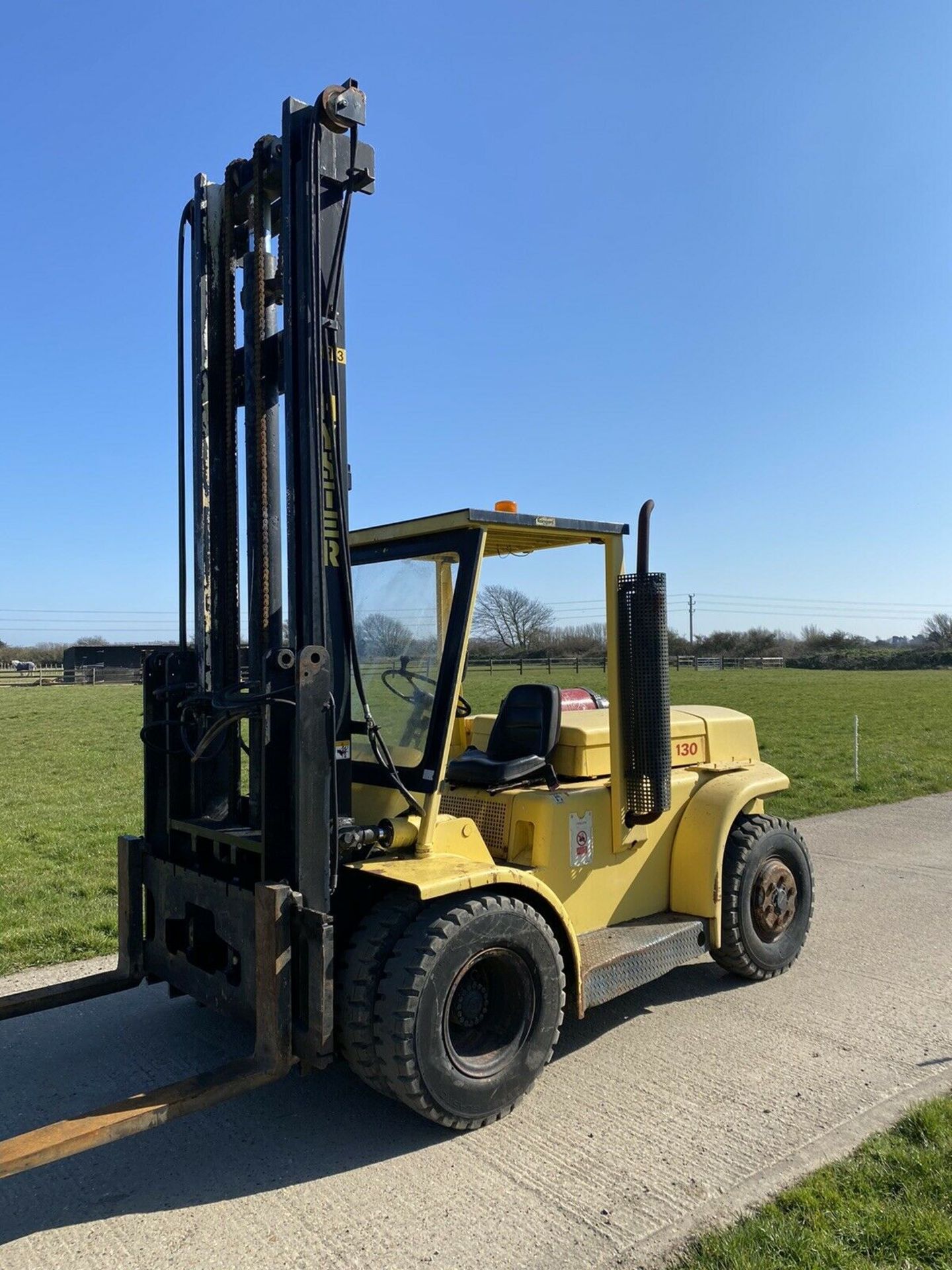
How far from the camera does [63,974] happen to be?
5.86 m

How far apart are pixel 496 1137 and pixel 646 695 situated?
2.07m

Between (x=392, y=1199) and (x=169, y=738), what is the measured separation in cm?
229

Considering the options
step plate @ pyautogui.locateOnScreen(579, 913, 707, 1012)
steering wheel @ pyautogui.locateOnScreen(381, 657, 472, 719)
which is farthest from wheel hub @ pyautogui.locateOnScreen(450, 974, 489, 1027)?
steering wheel @ pyautogui.locateOnScreen(381, 657, 472, 719)

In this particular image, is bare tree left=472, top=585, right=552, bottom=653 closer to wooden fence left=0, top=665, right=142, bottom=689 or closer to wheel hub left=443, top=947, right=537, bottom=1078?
wheel hub left=443, top=947, right=537, bottom=1078

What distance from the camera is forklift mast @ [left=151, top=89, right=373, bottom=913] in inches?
150

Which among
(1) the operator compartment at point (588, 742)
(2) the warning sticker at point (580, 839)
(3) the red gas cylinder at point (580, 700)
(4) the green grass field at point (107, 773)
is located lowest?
(4) the green grass field at point (107, 773)

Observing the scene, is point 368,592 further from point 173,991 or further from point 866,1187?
point 866,1187

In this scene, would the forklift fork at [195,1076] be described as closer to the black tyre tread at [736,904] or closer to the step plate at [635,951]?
the step plate at [635,951]

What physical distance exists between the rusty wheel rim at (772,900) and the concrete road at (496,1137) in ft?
1.08

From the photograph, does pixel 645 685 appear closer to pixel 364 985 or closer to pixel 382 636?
pixel 382 636

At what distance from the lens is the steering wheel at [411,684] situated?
4.41 m

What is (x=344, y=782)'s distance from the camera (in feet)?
13.6

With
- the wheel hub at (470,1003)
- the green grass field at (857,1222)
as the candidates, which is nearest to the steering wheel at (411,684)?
the wheel hub at (470,1003)

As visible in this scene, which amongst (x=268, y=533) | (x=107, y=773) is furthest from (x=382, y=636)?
(x=107, y=773)
